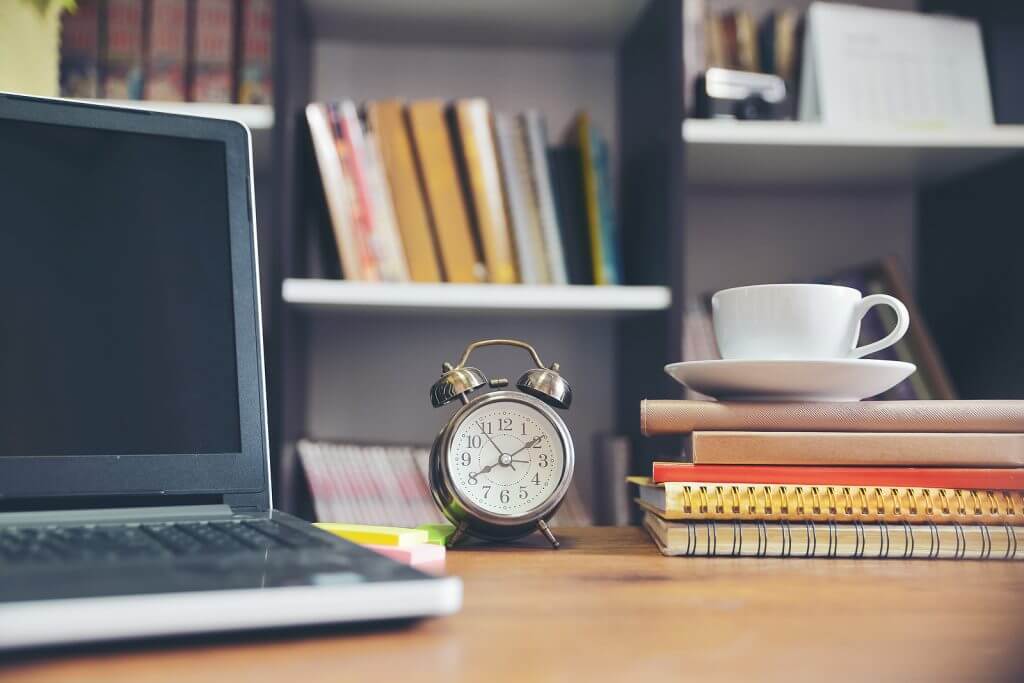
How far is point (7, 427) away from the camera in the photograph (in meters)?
0.67

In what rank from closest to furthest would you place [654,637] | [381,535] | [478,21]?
[654,637], [381,535], [478,21]

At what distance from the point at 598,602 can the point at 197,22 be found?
1246mm

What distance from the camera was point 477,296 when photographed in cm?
130

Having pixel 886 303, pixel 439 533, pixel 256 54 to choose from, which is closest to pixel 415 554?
pixel 439 533

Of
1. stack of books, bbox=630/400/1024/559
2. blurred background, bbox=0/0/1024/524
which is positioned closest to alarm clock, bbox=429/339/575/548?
stack of books, bbox=630/400/1024/559

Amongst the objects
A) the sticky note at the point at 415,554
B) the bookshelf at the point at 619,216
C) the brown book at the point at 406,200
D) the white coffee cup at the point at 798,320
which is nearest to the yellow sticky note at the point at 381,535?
the sticky note at the point at 415,554

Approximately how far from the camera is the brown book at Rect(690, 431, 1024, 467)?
26.8 inches

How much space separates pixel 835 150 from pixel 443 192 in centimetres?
64

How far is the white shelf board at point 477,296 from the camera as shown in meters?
1.27

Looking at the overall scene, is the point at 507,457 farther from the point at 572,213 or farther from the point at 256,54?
the point at 256,54

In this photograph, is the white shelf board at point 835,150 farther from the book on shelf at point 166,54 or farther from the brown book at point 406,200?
the book on shelf at point 166,54

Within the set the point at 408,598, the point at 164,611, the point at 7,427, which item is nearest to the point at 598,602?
the point at 408,598

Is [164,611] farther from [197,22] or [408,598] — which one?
[197,22]

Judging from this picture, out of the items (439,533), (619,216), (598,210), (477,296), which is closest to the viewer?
(439,533)
